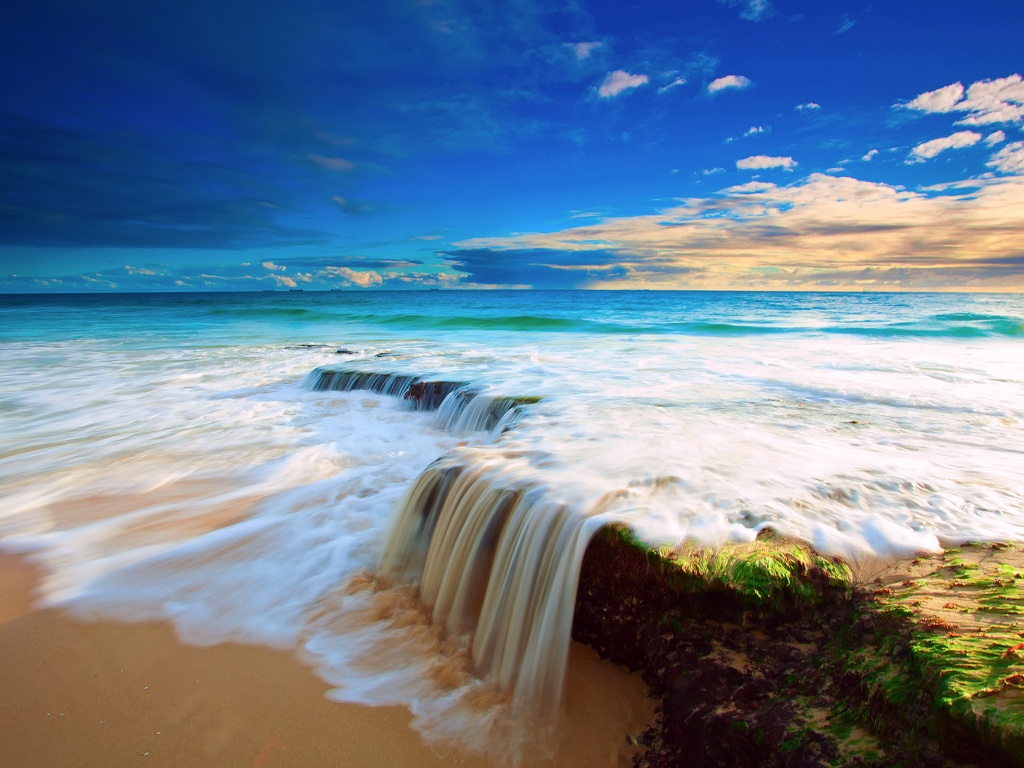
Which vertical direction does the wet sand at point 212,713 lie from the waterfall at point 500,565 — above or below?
below

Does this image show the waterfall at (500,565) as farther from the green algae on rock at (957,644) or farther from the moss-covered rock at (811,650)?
the green algae on rock at (957,644)

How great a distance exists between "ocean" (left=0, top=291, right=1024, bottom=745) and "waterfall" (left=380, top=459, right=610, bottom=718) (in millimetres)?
13

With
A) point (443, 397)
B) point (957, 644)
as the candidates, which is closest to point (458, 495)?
point (957, 644)

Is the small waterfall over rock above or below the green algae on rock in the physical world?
below

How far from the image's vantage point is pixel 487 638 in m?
3.05

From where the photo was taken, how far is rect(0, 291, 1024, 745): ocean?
2973 millimetres

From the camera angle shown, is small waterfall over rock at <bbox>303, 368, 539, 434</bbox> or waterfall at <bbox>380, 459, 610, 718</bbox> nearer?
waterfall at <bbox>380, 459, 610, 718</bbox>

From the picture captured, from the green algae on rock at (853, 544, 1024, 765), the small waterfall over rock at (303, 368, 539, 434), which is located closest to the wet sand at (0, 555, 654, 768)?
the green algae on rock at (853, 544, 1024, 765)

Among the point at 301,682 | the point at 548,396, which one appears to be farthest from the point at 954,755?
the point at 548,396

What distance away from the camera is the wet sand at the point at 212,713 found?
2354mm

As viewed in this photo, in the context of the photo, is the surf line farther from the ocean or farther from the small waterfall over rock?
the small waterfall over rock

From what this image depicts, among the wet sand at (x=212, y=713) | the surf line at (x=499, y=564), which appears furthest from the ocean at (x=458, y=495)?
the wet sand at (x=212, y=713)

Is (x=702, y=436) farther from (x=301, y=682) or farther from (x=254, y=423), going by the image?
(x=254, y=423)

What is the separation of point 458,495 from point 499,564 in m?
0.71
